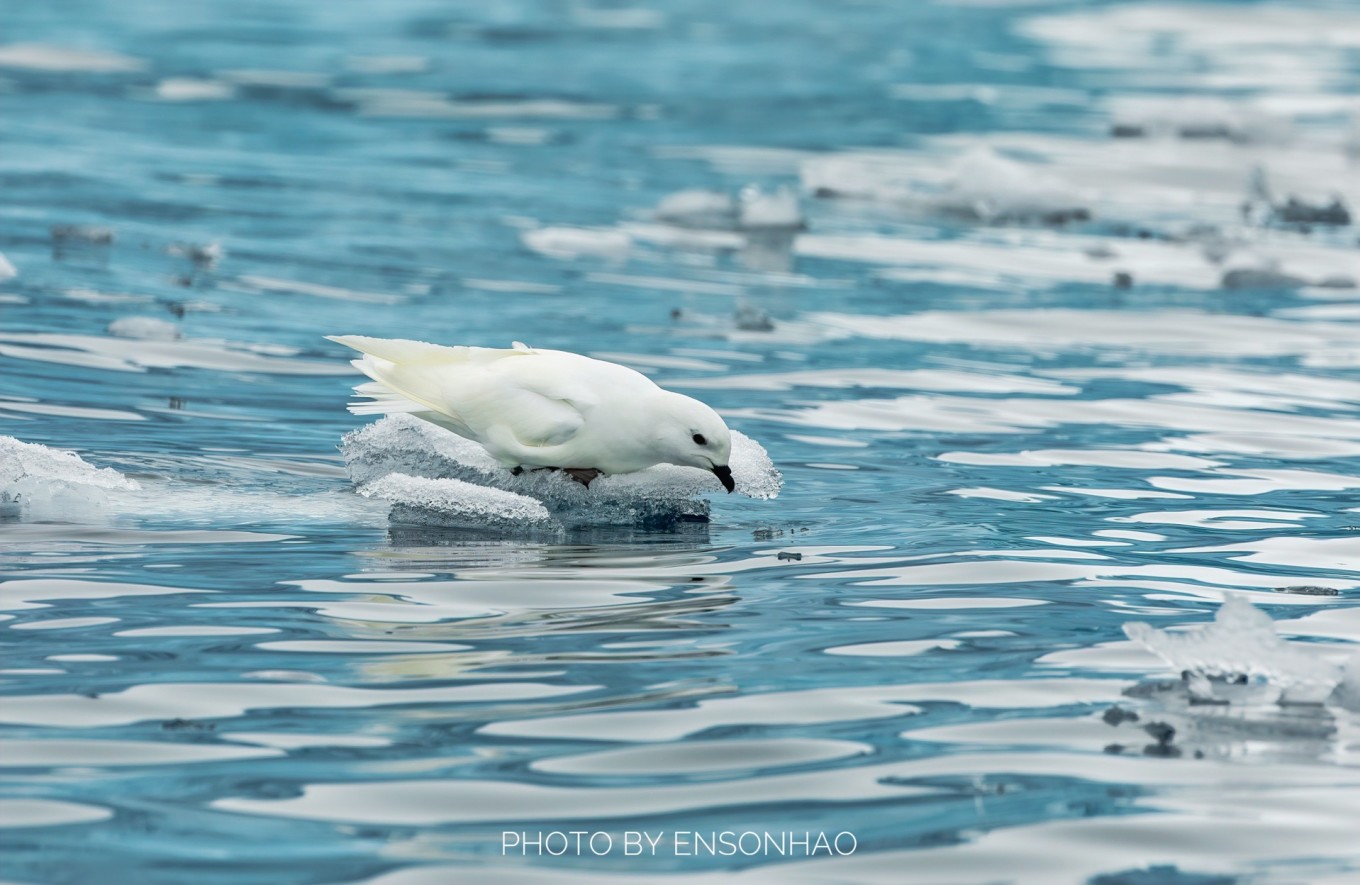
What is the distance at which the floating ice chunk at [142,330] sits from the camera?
10.4m

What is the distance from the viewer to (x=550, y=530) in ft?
23.1

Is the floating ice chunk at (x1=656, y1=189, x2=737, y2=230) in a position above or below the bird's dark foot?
above

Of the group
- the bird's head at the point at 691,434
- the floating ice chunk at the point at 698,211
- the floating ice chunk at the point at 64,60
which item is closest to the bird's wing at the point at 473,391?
the bird's head at the point at 691,434

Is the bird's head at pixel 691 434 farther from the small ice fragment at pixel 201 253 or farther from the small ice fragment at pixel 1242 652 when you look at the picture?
the small ice fragment at pixel 201 253

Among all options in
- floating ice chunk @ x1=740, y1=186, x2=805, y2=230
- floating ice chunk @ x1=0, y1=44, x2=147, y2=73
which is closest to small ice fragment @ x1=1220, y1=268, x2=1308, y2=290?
floating ice chunk @ x1=740, y1=186, x2=805, y2=230

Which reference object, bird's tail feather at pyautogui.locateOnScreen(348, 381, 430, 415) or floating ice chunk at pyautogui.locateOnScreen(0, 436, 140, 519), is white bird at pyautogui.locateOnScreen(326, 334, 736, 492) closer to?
bird's tail feather at pyautogui.locateOnScreen(348, 381, 430, 415)

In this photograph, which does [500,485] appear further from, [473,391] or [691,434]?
[691,434]

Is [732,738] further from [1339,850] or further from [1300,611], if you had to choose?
[1300,611]

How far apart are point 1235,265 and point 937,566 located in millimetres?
7456

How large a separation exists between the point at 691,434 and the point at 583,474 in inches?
18.6

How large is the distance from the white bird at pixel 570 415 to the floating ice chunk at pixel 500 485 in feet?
0.31

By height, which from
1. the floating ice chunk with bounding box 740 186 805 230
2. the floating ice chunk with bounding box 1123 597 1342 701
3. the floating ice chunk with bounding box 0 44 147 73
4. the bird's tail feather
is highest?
the floating ice chunk with bounding box 0 44 147 73

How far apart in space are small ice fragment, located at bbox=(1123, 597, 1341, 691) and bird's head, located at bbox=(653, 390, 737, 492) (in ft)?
6.38

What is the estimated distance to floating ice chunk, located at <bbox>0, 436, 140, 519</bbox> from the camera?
686 centimetres
